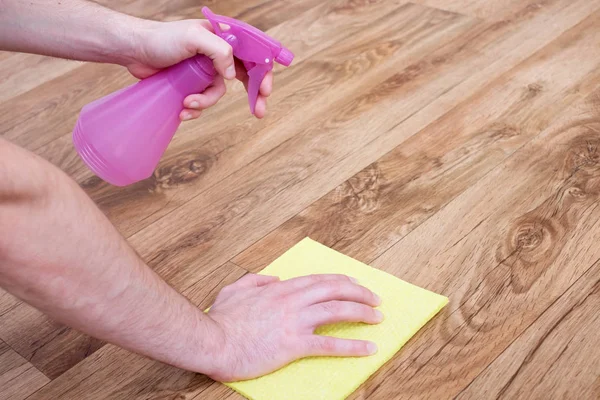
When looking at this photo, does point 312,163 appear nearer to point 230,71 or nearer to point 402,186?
point 402,186

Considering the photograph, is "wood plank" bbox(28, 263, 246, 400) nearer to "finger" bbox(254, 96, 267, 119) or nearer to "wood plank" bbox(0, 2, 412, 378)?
"wood plank" bbox(0, 2, 412, 378)

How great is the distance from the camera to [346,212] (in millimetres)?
1327

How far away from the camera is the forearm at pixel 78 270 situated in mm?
782

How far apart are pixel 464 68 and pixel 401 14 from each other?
0.35 metres

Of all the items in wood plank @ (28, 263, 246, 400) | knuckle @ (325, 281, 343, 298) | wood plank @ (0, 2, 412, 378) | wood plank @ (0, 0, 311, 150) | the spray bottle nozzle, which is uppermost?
the spray bottle nozzle

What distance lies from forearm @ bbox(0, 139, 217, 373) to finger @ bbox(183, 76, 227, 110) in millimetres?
283

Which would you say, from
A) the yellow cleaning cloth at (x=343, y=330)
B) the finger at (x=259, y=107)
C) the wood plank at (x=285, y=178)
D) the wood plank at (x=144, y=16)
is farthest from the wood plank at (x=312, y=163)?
the wood plank at (x=144, y=16)

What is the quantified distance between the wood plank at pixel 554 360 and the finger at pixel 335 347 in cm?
13

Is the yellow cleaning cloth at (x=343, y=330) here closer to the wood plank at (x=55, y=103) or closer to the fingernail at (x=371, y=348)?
the fingernail at (x=371, y=348)

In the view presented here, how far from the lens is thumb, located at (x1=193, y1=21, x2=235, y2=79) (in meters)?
1.03

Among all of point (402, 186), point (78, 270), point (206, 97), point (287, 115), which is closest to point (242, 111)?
point (287, 115)

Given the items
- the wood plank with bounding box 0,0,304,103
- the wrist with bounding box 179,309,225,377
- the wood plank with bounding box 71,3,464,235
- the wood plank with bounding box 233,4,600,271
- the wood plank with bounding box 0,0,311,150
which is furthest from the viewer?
the wood plank with bounding box 0,0,304,103

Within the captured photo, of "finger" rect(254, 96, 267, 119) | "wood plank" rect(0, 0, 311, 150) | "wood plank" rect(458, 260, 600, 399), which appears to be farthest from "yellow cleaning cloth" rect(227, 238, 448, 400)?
"wood plank" rect(0, 0, 311, 150)

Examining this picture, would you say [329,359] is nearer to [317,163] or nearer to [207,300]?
[207,300]
